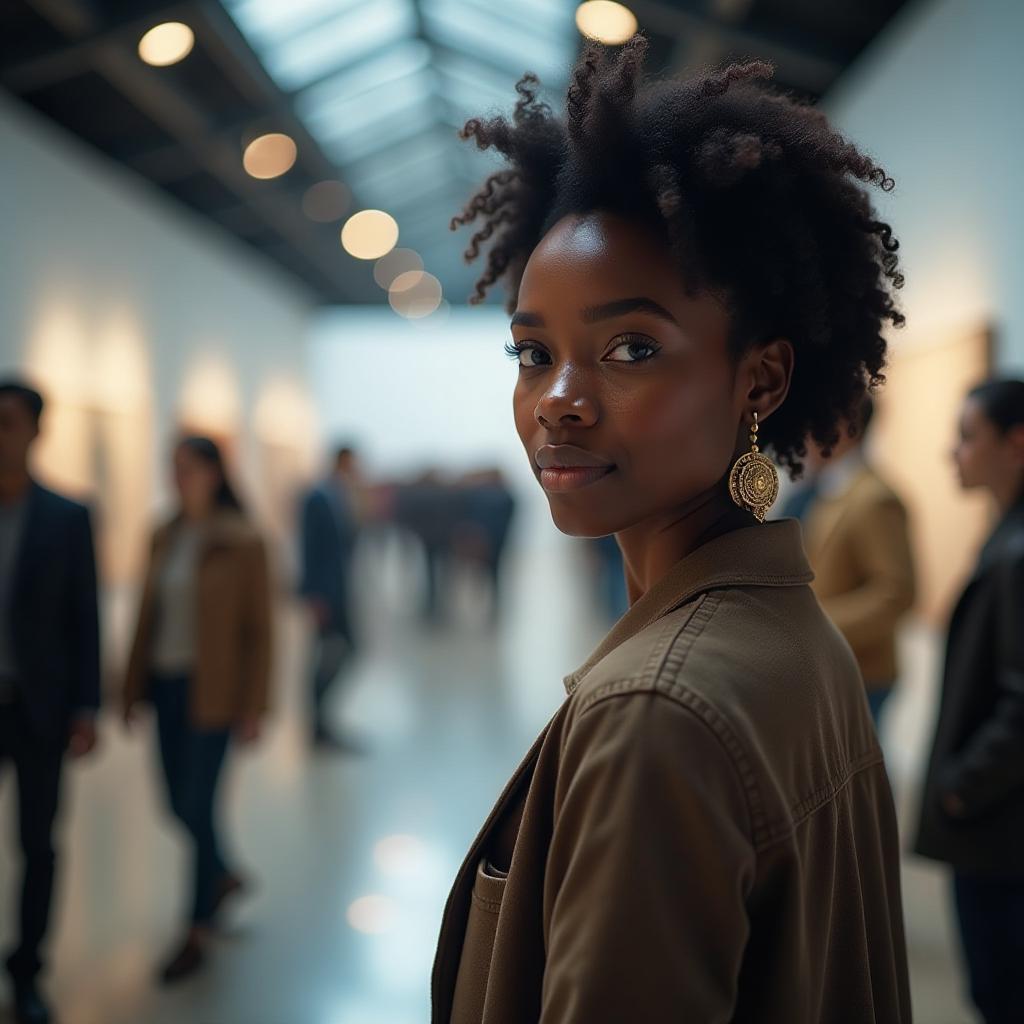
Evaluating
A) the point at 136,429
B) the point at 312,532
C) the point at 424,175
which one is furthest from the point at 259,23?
the point at 424,175

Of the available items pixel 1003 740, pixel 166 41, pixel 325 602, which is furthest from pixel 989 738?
pixel 166 41

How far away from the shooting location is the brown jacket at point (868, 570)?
13.3ft

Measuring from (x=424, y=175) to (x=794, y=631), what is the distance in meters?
16.0

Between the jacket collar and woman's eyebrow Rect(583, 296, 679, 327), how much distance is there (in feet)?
0.92

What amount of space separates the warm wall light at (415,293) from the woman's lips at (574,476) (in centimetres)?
1763

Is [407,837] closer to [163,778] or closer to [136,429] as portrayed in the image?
[163,778]

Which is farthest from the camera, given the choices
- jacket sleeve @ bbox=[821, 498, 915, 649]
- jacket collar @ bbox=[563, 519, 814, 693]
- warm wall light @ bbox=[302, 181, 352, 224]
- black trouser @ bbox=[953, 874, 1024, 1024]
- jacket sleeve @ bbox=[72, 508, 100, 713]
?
warm wall light @ bbox=[302, 181, 352, 224]

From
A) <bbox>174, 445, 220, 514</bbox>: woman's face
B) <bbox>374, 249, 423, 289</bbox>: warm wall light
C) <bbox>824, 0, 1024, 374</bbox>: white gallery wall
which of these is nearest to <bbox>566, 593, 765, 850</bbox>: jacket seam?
<bbox>174, 445, 220, 514</bbox>: woman's face

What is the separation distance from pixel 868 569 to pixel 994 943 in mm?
1558

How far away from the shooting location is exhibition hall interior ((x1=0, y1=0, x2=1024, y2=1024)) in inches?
152

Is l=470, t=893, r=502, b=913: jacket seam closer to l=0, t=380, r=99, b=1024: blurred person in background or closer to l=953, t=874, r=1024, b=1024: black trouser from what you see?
l=953, t=874, r=1024, b=1024: black trouser

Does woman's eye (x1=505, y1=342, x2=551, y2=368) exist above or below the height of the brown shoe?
above

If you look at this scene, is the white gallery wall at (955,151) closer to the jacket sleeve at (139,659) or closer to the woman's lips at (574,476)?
the jacket sleeve at (139,659)

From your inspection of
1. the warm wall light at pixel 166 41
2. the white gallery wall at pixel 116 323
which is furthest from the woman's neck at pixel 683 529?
the white gallery wall at pixel 116 323
